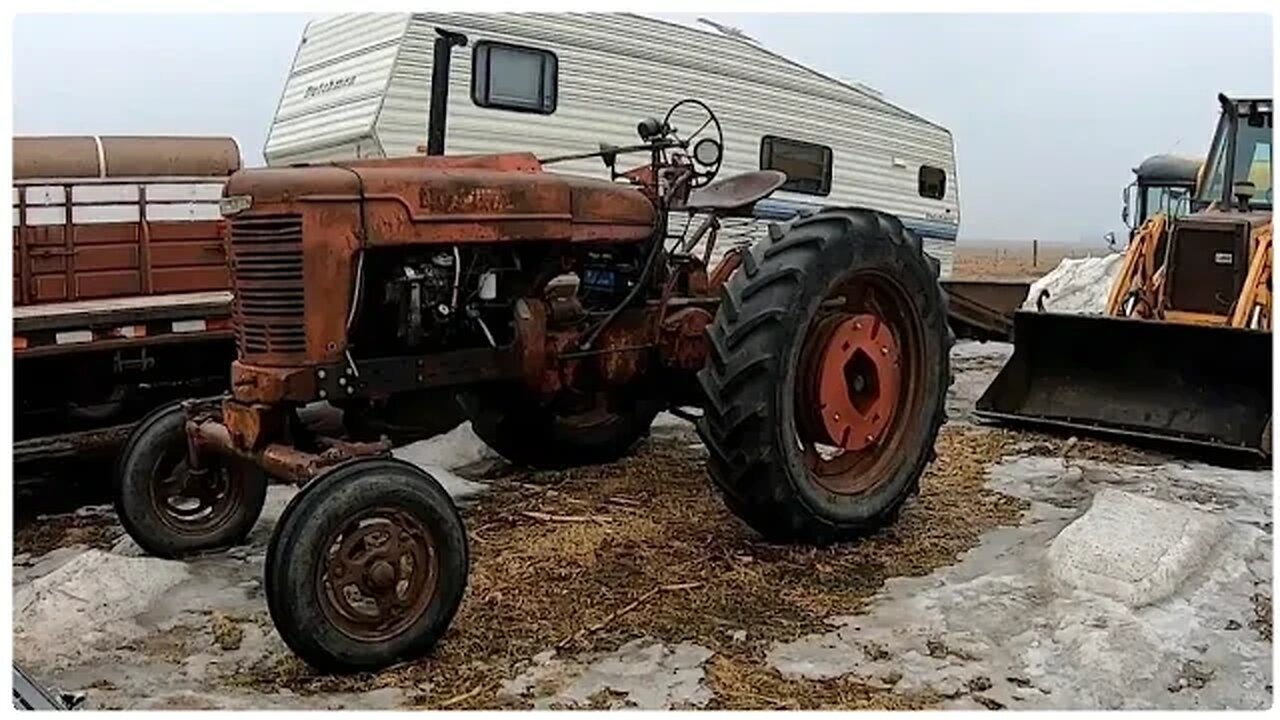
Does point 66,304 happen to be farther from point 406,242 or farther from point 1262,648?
point 1262,648

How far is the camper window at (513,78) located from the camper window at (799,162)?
2.23 metres

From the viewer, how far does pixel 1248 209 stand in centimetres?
787

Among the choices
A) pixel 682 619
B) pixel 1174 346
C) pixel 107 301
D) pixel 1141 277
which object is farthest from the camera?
pixel 1141 277

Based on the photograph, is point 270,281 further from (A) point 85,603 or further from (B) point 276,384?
(A) point 85,603

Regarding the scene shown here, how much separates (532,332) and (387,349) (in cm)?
56

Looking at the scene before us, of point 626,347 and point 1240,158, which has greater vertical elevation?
point 1240,158

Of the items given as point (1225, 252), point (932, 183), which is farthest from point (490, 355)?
point (932, 183)

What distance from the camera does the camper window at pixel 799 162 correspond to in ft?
32.2

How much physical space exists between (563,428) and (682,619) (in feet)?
6.70

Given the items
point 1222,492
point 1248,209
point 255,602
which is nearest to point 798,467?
point 255,602

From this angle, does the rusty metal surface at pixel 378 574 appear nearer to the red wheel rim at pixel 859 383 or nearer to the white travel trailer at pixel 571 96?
the red wheel rim at pixel 859 383

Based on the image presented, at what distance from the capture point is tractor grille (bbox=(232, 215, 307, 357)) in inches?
146

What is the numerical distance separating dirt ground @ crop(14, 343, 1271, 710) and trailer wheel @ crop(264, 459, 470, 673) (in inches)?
3.9

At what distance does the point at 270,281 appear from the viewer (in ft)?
12.4
